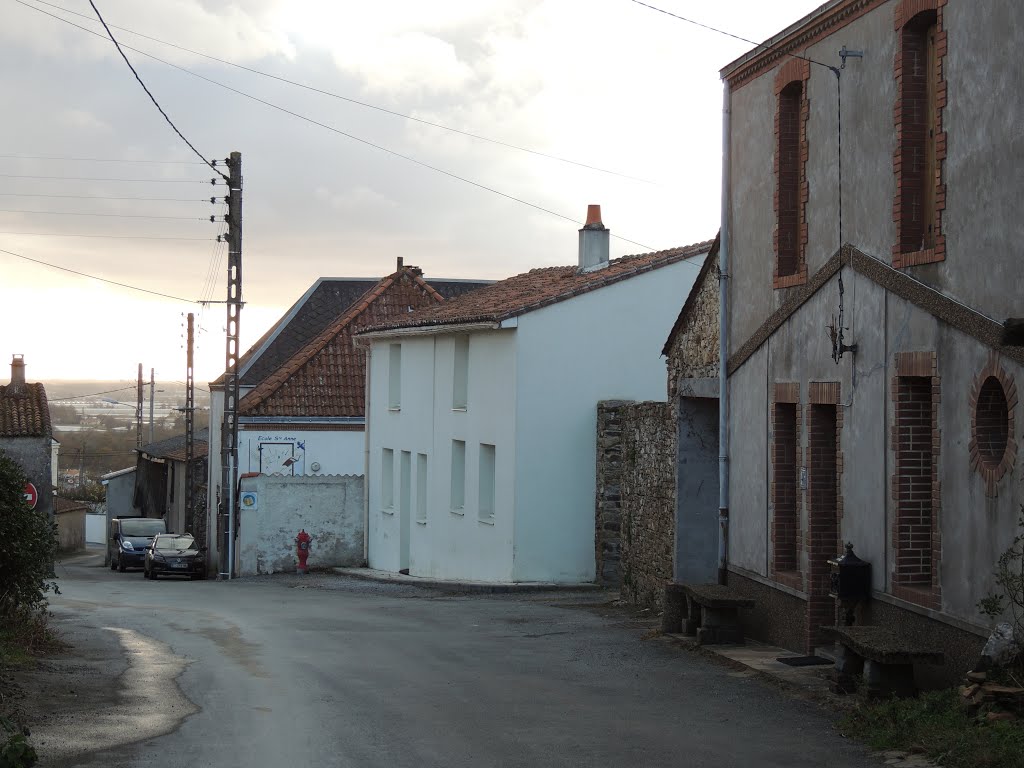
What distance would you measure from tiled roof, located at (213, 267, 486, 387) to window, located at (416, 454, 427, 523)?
14.6 meters

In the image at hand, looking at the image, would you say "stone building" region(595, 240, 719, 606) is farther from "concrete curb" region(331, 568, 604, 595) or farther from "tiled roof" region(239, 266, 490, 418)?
"tiled roof" region(239, 266, 490, 418)

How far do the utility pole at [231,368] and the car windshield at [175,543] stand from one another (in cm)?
324

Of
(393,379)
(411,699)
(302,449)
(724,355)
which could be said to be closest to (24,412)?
(302,449)

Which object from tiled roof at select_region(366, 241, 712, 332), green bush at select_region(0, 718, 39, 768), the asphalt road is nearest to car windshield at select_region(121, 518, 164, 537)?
tiled roof at select_region(366, 241, 712, 332)

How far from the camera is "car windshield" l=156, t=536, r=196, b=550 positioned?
36.9 meters

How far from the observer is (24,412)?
1444 inches

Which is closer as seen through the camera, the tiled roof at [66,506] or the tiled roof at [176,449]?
the tiled roof at [176,449]

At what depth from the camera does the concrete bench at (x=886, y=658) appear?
9852 mm

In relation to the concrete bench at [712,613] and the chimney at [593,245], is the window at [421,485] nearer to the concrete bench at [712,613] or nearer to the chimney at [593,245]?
the chimney at [593,245]

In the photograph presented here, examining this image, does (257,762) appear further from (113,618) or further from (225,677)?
(113,618)

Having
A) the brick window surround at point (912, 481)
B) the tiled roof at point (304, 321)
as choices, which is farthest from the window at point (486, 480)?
the tiled roof at point (304, 321)

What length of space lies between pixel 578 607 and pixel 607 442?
14.9 ft

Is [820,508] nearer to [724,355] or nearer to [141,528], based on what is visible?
[724,355]

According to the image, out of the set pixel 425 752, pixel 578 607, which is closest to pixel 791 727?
pixel 425 752
